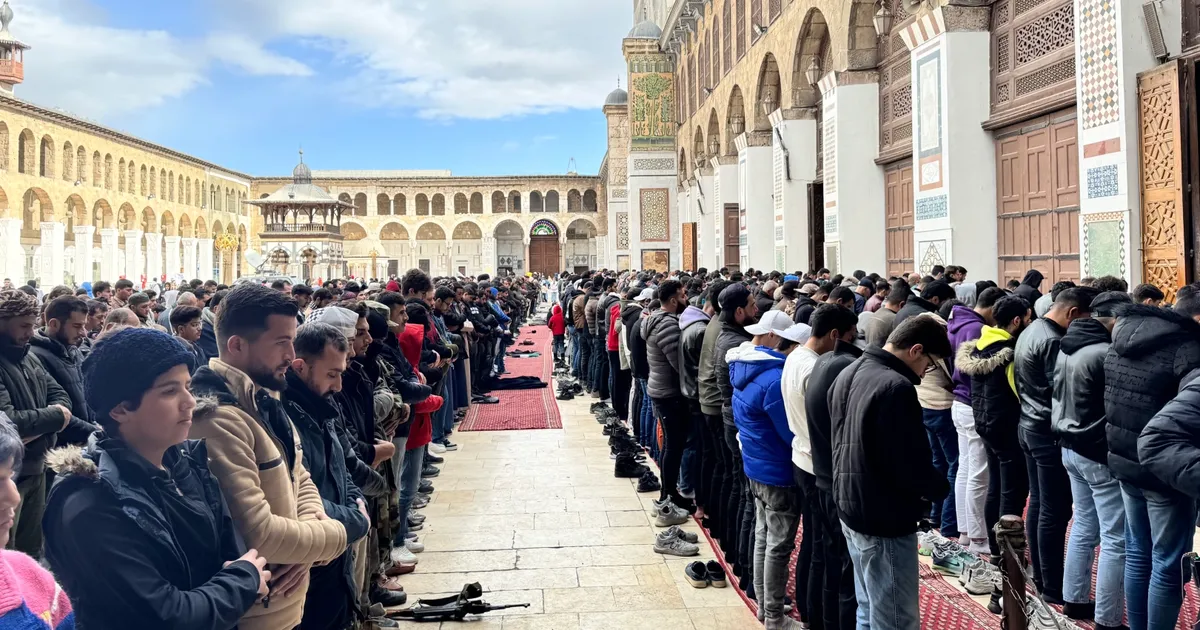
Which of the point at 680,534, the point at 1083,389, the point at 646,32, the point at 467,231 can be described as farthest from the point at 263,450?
the point at 467,231

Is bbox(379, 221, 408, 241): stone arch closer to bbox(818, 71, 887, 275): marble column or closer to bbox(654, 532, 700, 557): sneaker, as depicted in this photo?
bbox(818, 71, 887, 275): marble column

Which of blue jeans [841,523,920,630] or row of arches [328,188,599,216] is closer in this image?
blue jeans [841,523,920,630]

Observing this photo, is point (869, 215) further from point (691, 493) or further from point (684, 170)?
point (684, 170)

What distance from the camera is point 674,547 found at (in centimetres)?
484

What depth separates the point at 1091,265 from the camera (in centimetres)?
660

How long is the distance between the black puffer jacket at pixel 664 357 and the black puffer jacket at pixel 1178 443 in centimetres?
292

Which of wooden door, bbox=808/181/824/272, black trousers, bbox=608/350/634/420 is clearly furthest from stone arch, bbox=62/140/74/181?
black trousers, bbox=608/350/634/420


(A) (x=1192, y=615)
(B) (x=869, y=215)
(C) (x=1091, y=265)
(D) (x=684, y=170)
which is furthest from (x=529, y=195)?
(A) (x=1192, y=615)

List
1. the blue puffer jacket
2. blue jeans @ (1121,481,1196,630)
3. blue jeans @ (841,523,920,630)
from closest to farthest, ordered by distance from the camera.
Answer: blue jeans @ (841,523,920,630) → blue jeans @ (1121,481,1196,630) → the blue puffer jacket

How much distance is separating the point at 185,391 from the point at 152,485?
0.20m

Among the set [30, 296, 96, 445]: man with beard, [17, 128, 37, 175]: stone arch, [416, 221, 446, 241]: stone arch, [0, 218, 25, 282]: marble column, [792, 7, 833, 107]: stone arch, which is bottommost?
[30, 296, 96, 445]: man with beard

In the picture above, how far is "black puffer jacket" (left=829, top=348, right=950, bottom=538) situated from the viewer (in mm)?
2760

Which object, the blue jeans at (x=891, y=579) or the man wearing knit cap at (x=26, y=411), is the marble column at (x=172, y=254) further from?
the blue jeans at (x=891, y=579)

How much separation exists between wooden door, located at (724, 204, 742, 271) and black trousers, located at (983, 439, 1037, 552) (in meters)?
14.1
